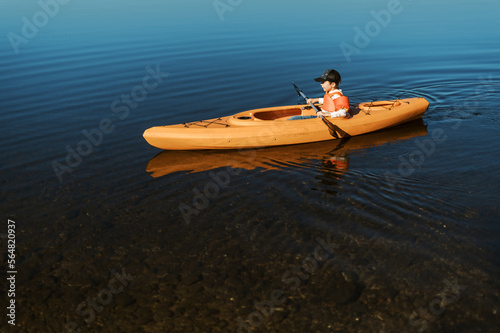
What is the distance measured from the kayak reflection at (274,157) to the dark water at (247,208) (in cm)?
6

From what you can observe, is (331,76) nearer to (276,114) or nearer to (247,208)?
(276,114)

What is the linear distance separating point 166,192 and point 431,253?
14.6 feet

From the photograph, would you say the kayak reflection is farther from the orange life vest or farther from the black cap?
the black cap

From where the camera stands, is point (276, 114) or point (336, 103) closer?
point (336, 103)

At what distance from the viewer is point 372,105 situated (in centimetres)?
1052

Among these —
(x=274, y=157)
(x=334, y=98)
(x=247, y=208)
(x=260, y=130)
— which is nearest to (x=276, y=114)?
(x=260, y=130)

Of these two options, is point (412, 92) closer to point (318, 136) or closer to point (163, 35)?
point (318, 136)

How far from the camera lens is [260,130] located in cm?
919

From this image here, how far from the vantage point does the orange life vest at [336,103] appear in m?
9.53

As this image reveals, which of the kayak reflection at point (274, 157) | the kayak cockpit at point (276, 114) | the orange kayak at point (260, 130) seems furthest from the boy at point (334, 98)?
the kayak cockpit at point (276, 114)

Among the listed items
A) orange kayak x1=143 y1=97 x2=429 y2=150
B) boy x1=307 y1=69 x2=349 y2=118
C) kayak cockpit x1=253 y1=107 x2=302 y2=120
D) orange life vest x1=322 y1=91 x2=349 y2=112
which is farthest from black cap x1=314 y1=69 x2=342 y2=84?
kayak cockpit x1=253 y1=107 x2=302 y2=120

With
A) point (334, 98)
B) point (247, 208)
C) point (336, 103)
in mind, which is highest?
point (334, 98)

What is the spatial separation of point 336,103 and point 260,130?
1.83 metres

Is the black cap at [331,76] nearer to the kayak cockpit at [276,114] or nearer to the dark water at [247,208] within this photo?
the kayak cockpit at [276,114]
